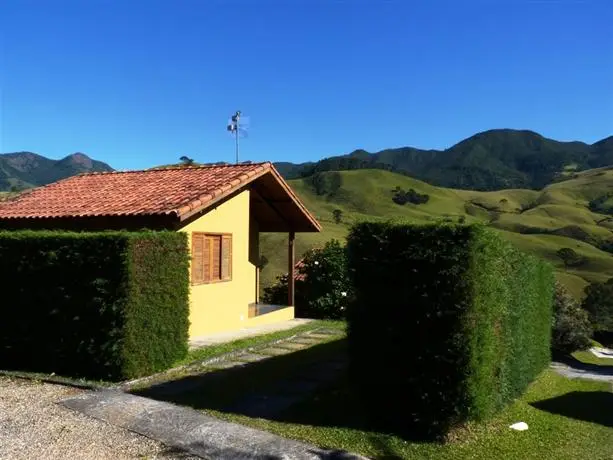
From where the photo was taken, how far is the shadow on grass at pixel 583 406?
29.0 ft

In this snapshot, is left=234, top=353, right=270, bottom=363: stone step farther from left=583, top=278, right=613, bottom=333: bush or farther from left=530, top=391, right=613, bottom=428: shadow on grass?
left=583, top=278, right=613, bottom=333: bush

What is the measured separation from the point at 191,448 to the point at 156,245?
14.3 ft

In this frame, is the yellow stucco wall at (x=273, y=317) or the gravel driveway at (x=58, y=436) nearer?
the gravel driveway at (x=58, y=436)

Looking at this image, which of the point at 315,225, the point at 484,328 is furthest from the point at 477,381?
the point at 315,225

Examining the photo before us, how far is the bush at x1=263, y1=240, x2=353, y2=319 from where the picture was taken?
18703 mm

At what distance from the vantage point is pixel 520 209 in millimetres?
135750

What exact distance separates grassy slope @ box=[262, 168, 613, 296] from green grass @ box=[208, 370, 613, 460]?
54.6m

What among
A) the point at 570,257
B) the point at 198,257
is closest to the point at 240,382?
the point at 198,257

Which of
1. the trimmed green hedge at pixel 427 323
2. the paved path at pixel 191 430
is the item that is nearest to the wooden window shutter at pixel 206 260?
the paved path at pixel 191 430

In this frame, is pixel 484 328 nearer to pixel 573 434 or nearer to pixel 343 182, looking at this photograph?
pixel 573 434

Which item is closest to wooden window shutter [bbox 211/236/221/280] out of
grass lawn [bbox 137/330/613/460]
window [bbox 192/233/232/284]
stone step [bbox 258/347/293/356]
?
window [bbox 192/233/232/284]

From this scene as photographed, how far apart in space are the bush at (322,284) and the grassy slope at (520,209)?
43.7 meters

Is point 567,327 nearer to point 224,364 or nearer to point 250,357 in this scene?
point 250,357

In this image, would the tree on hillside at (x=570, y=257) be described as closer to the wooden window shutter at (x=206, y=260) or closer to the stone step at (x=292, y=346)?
the stone step at (x=292, y=346)
